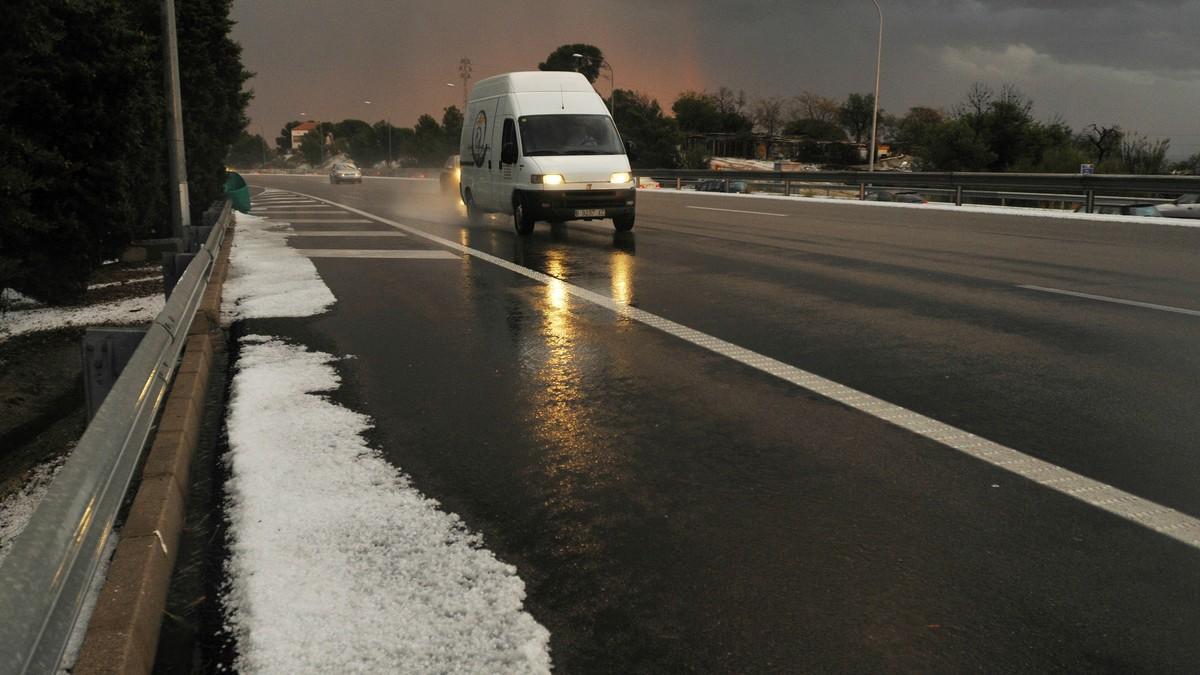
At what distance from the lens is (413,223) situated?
63.1 feet

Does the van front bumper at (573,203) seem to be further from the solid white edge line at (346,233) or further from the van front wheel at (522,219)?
the solid white edge line at (346,233)

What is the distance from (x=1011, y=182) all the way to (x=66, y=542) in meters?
27.8

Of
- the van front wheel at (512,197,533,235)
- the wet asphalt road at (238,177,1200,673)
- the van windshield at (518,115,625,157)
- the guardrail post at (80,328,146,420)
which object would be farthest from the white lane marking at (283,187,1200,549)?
the van windshield at (518,115,625,157)

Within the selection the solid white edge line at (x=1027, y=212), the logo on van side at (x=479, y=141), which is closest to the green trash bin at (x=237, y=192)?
the logo on van side at (x=479, y=141)

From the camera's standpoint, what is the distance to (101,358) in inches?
181

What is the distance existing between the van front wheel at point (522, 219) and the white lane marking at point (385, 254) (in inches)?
85.3

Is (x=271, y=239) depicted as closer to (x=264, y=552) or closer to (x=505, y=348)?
(x=505, y=348)

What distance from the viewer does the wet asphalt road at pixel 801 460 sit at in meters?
2.73

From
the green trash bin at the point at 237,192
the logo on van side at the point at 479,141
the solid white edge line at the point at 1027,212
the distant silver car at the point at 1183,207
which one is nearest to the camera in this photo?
the logo on van side at the point at 479,141

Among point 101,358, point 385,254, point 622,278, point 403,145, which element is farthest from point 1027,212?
point 403,145

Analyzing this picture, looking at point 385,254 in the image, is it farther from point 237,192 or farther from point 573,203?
point 237,192

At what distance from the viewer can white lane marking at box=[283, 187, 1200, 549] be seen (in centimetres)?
351

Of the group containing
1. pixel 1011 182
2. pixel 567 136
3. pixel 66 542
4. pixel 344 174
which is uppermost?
pixel 567 136

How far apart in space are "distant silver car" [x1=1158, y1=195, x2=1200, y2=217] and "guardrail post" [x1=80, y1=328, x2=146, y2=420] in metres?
25.5
